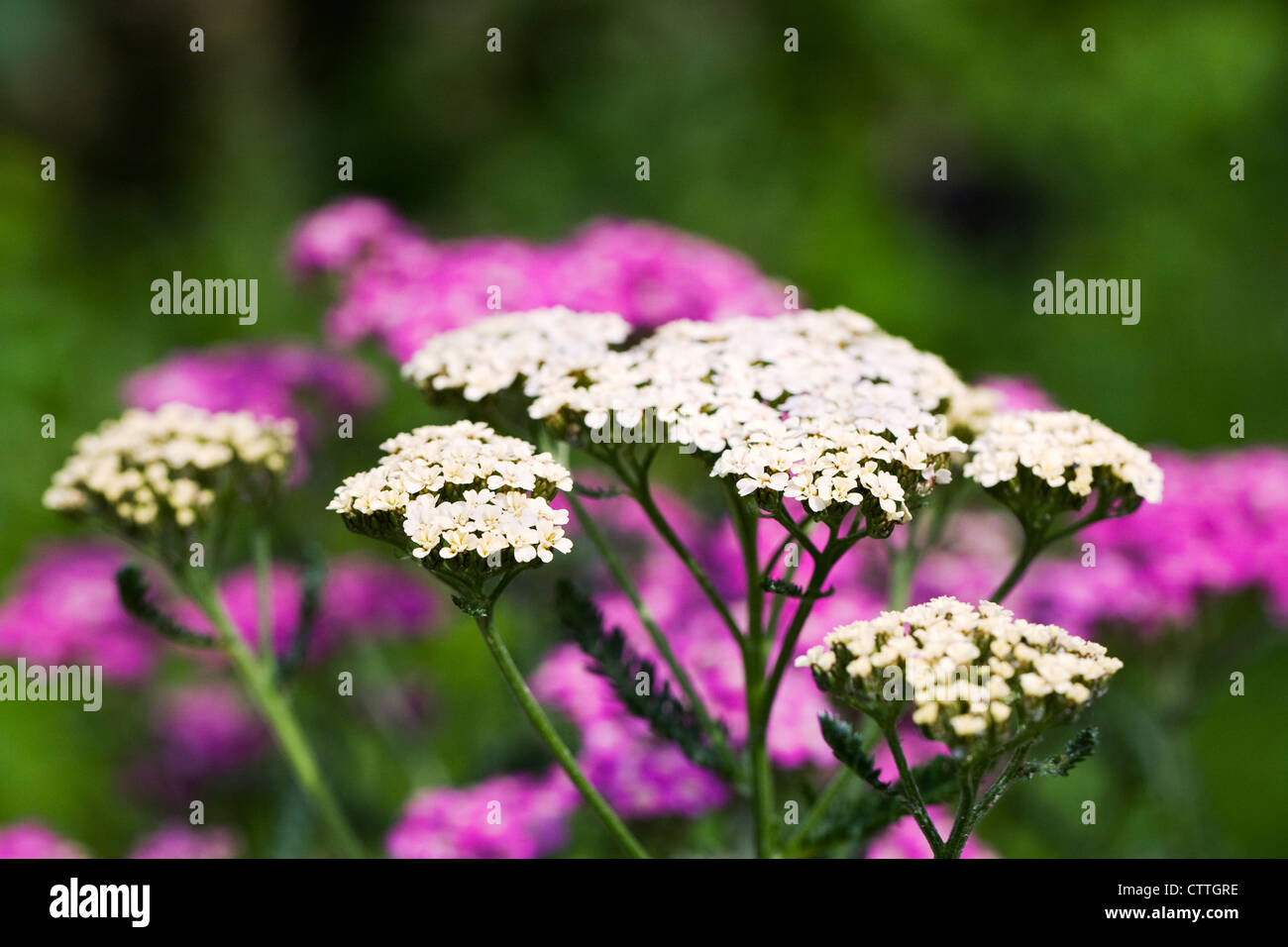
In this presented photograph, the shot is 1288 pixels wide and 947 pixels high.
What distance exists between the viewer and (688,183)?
27.0ft

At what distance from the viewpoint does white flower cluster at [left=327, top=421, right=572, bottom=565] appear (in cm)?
184

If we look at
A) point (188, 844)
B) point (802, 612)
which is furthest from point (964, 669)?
point (188, 844)

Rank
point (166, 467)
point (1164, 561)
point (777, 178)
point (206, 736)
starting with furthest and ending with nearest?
point (777, 178)
point (206, 736)
point (1164, 561)
point (166, 467)

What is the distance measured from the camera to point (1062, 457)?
210cm

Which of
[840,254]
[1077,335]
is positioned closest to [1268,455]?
[1077,335]

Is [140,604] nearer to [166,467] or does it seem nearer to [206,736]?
[166,467]

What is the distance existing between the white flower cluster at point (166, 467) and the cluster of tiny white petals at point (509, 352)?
0.43 meters

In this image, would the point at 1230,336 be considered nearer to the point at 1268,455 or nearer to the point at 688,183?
the point at 688,183

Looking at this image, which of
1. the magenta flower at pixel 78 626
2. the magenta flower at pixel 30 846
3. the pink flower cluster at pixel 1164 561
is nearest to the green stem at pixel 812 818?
the pink flower cluster at pixel 1164 561

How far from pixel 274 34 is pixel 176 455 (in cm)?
1047

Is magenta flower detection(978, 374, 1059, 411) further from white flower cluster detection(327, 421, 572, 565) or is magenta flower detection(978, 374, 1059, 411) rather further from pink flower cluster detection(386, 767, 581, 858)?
white flower cluster detection(327, 421, 572, 565)

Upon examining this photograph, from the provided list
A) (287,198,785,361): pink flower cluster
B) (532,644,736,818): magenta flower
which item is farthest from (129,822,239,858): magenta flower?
(287,198,785,361): pink flower cluster

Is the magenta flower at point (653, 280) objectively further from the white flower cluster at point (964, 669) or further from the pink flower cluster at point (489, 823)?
the white flower cluster at point (964, 669)

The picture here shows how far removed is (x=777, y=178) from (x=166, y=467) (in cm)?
681
